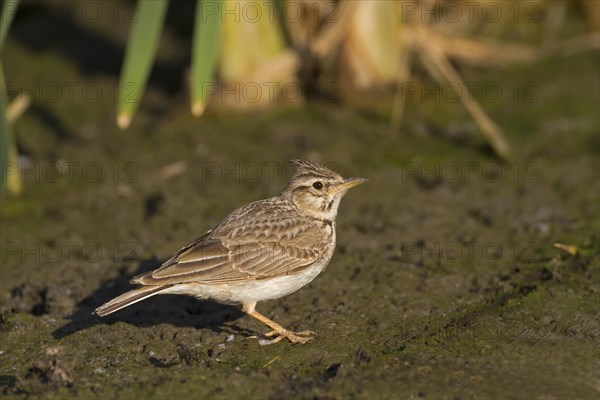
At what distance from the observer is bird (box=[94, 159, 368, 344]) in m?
5.67

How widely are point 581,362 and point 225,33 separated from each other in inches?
200

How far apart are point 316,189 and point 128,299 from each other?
158 centimetres

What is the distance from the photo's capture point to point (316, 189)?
250 inches

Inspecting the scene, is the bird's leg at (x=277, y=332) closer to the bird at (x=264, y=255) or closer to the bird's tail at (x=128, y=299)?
the bird at (x=264, y=255)

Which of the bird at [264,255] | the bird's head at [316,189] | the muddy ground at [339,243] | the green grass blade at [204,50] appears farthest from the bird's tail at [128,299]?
the bird's head at [316,189]

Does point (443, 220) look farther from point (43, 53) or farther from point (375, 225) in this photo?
point (43, 53)

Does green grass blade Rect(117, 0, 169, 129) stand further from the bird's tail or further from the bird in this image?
the bird's tail

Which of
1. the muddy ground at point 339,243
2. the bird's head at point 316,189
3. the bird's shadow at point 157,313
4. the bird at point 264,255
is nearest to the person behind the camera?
the muddy ground at point 339,243

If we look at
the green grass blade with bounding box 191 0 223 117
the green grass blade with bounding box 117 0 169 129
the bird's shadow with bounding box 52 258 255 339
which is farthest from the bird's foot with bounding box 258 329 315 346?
the green grass blade with bounding box 117 0 169 129

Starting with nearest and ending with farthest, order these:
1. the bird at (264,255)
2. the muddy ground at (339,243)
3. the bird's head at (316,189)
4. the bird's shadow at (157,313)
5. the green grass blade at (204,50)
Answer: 1. the muddy ground at (339,243)
2. the bird at (264,255)
3. the green grass blade at (204,50)
4. the bird's shadow at (157,313)
5. the bird's head at (316,189)

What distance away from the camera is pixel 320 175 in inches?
249

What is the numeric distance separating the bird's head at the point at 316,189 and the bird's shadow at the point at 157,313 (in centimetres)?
87

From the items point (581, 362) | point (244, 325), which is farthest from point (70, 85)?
point (581, 362)

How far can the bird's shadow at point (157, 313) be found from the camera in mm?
6082
